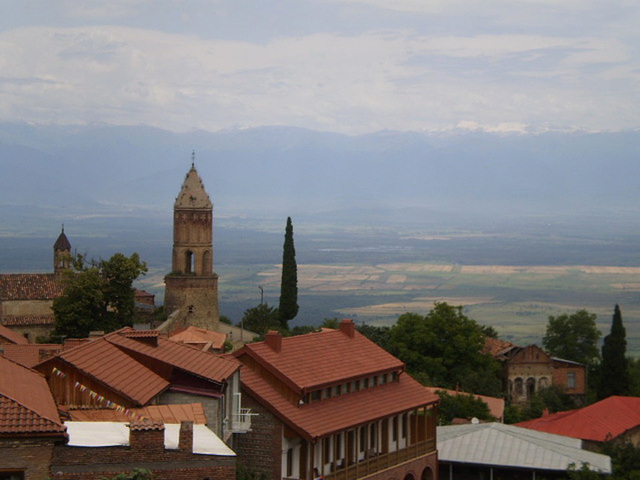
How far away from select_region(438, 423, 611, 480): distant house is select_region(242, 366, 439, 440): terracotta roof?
256 cm

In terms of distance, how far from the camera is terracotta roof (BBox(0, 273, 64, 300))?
2677 inches

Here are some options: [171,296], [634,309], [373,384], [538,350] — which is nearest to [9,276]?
[171,296]

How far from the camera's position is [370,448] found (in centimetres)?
3594

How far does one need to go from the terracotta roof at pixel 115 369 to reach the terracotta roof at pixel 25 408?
63.4 inches

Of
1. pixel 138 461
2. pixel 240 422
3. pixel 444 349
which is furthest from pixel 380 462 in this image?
pixel 444 349

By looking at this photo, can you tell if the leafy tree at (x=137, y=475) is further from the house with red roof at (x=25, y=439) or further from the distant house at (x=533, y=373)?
the distant house at (x=533, y=373)

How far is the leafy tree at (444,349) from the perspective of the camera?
65.7 m

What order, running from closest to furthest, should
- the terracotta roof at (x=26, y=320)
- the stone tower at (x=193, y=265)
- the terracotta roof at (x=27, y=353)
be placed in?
the terracotta roof at (x=27, y=353) < the terracotta roof at (x=26, y=320) < the stone tower at (x=193, y=265)

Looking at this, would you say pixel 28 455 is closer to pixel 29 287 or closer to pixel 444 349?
pixel 444 349

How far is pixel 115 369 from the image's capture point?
85.0ft

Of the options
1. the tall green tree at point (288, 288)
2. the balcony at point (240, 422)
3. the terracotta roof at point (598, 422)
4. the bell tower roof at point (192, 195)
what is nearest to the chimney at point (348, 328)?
the balcony at point (240, 422)

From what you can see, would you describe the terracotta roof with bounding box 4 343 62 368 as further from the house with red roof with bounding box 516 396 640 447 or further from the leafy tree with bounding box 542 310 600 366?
the leafy tree with bounding box 542 310 600 366

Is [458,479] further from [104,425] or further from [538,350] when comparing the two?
[538,350]

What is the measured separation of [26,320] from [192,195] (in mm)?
13843
